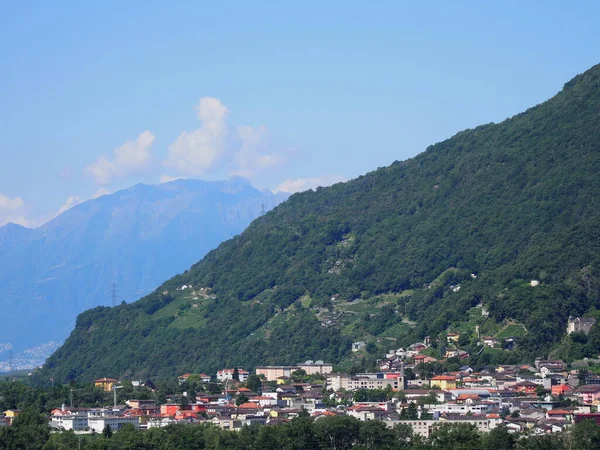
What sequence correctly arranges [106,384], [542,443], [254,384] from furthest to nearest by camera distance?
[106,384]
[254,384]
[542,443]

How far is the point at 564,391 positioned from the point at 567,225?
1930 inches

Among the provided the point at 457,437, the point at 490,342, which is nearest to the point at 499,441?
the point at 457,437

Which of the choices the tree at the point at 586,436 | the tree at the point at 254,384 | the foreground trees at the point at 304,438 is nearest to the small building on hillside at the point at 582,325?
the tree at the point at 254,384

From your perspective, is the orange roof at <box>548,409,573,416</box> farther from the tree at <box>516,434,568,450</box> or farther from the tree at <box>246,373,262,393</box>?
the tree at <box>246,373,262,393</box>

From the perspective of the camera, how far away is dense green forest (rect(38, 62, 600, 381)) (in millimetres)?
147875

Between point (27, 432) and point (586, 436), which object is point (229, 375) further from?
point (586, 436)

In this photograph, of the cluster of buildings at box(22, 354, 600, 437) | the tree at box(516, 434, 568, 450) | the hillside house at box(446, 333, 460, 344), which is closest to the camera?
the tree at box(516, 434, 568, 450)

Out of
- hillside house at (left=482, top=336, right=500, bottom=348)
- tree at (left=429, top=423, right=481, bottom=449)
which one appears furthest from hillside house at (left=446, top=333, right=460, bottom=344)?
tree at (left=429, top=423, right=481, bottom=449)

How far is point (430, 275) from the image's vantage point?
17138cm

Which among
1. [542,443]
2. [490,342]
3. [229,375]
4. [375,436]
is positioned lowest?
[542,443]

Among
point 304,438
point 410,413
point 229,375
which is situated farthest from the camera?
A: point 229,375

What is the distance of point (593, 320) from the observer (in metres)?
134

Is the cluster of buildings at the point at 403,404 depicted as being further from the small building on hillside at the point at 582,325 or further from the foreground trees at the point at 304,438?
the small building on hillside at the point at 582,325

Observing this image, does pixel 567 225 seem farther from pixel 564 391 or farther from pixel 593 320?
pixel 564 391
